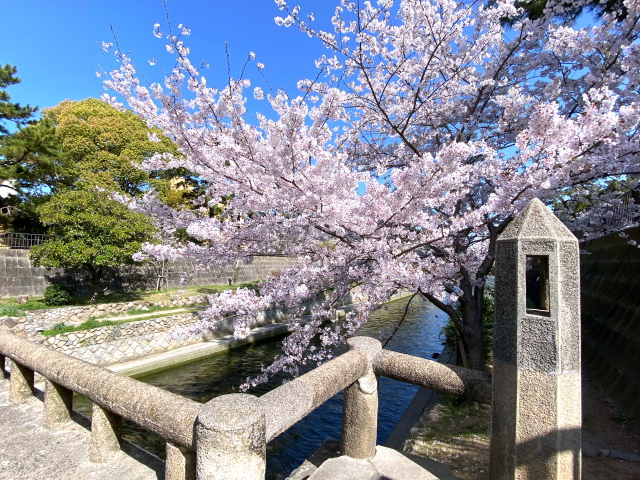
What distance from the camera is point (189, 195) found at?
22125 millimetres

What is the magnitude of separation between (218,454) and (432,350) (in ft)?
40.8

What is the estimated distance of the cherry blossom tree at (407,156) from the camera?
371 cm

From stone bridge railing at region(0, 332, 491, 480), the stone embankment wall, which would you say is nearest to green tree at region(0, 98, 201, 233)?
stone bridge railing at region(0, 332, 491, 480)

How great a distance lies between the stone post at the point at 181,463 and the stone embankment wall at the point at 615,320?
6527 mm

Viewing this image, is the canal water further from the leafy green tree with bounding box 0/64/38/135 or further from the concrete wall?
the leafy green tree with bounding box 0/64/38/135

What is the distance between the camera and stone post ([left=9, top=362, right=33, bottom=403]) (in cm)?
416

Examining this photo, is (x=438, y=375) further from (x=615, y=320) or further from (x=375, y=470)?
(x=615, y=320)

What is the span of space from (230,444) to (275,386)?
27.7 feet

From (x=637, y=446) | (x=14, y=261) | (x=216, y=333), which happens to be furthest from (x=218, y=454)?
(x=14, y=261)

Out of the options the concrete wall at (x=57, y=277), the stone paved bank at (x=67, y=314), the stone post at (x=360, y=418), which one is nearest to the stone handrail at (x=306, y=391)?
the stone post at (x=360, y=418)

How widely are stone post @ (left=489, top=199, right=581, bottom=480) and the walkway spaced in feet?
9.10

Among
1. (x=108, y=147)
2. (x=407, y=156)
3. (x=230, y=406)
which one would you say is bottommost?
(x=230, y=406)

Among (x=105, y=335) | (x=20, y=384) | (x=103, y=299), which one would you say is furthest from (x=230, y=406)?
(x=103, y=299)

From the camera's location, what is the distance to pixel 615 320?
746 centimetres
